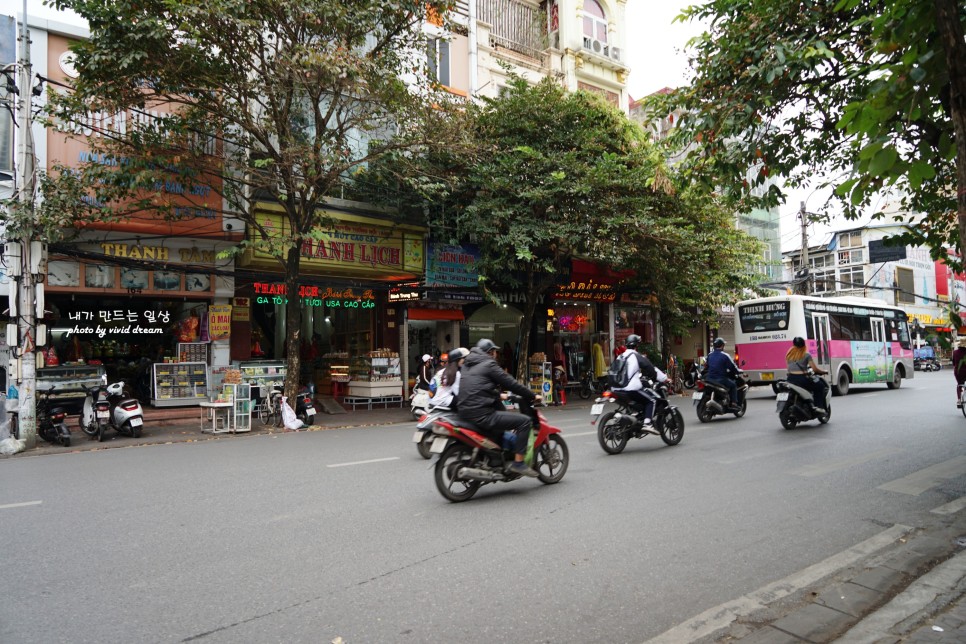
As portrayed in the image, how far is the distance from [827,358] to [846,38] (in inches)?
519

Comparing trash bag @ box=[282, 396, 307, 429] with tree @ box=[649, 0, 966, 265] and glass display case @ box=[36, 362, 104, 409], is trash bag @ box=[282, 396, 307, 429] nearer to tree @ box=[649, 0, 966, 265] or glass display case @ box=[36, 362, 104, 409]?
glass display case @ box=[36, 362, 104, 409]

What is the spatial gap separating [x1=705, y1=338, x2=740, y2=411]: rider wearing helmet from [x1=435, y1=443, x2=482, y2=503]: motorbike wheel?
302 inches

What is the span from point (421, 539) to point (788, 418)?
8550mm

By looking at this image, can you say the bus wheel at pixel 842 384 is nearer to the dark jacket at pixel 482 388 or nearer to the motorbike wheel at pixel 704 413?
the motorbike wheel at pixel 704 413

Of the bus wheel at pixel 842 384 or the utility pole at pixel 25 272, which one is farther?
the bus wheel at pixel 842 384

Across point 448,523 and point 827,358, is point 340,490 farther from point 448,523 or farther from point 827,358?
point 827,358

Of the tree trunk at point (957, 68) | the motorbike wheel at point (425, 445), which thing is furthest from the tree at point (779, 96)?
the motorbike wheel at point (425, 445)

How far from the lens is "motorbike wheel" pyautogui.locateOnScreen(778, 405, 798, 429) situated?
11094 mm

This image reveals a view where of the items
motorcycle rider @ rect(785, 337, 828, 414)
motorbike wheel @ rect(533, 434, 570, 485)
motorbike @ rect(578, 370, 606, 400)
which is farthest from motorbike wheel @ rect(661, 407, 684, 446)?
motorbike @ rect(578, 370, 606, 400)

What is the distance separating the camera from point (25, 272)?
36.9ft

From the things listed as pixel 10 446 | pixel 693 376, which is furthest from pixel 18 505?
pixel 693 376

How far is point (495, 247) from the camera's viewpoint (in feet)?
53.7

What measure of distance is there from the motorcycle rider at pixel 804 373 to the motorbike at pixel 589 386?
1027 cm

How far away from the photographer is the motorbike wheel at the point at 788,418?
11.1m
